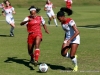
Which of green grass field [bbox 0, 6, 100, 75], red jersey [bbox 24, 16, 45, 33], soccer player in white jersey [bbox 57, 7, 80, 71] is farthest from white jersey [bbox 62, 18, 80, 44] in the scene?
red jersey [bbox 24, 16, 45, 33]

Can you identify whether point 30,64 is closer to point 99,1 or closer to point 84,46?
point 84,46

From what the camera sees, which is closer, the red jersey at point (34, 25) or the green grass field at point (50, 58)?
the green grass field at point (50, 58)

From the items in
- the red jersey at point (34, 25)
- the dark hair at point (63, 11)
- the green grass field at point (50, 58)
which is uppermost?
the dark hair at point (63, 11)

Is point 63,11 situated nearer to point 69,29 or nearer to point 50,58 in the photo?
point 69,29

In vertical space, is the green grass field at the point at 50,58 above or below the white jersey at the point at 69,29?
below

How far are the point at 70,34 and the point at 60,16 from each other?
81 centimetres

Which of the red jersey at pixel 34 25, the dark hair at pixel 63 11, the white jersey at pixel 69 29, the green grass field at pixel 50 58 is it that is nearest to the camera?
the dark hair at pixel 63 11

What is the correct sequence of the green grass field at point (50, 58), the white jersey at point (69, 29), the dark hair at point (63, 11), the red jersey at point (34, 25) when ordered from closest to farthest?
1. the dark hair at point (63, 11)
2. the white jersey at point (69, 29)
3. the green grass field at point (50, 58)
4. the red jersey at point (34, 25)

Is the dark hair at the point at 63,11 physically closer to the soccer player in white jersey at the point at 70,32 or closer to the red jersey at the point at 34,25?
the soccer player in white jersey at the point at 70,32

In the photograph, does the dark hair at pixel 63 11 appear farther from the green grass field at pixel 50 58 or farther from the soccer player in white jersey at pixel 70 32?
the green grass field at pixel 50 58

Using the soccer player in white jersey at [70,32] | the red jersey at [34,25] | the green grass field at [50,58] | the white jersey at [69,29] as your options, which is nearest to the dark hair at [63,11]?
the soccer player in white jersey at [70,32]

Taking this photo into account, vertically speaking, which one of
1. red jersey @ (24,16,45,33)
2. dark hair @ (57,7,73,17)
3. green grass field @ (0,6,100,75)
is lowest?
green grass field @ (0,6,100,75)

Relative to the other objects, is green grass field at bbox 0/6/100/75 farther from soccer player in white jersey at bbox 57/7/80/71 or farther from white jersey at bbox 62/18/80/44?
white jersey at bbox 62/18/80/44

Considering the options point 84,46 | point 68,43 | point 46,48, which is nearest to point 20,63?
point 68,43
